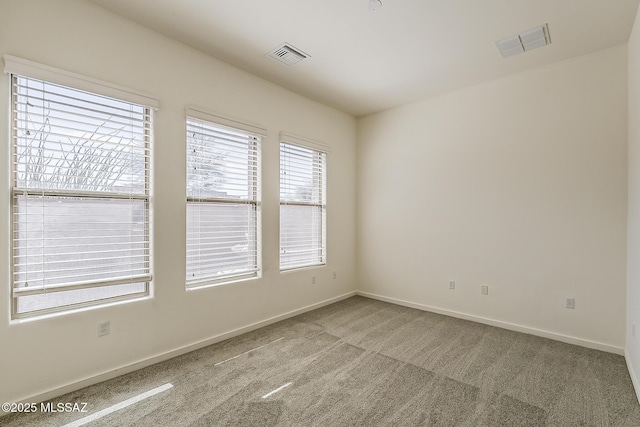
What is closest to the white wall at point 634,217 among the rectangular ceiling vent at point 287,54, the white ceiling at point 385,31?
the white ceiling at point 385,31

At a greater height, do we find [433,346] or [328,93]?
[328,93]

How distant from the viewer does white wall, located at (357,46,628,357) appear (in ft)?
9.63

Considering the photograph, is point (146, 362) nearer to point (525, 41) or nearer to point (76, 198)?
point (76, 198)

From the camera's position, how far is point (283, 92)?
150 inches

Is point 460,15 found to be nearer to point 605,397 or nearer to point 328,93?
point 328,93

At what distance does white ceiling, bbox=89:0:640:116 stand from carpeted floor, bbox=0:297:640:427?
2971 mm

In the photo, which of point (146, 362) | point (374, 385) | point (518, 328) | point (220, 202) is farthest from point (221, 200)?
point (518, 328)

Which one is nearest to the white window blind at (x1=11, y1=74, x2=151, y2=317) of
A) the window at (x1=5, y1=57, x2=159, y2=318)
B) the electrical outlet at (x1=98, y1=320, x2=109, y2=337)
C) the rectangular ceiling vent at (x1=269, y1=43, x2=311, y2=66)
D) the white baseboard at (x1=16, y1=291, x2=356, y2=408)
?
the window at (x1=5, y1=57, x2=159, y2=318)

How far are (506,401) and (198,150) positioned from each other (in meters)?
3.38

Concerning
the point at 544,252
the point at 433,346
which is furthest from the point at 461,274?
the point at 433,346

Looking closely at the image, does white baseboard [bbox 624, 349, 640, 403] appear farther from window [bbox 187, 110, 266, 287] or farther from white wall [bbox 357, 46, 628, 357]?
window [bbox 187, 110, 266, 287]

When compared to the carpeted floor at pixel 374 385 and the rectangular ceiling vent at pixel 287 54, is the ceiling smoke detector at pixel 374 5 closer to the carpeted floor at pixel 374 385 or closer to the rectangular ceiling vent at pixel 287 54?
the rectangular ceiling vent at pixel 287 54

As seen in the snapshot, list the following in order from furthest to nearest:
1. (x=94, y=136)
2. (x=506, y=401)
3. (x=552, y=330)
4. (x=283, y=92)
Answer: (x=283, y=92)
(x=552, y=330)
(x=94, y=136)
(x=506, y=401)

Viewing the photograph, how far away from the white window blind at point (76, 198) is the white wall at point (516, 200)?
334 cm
